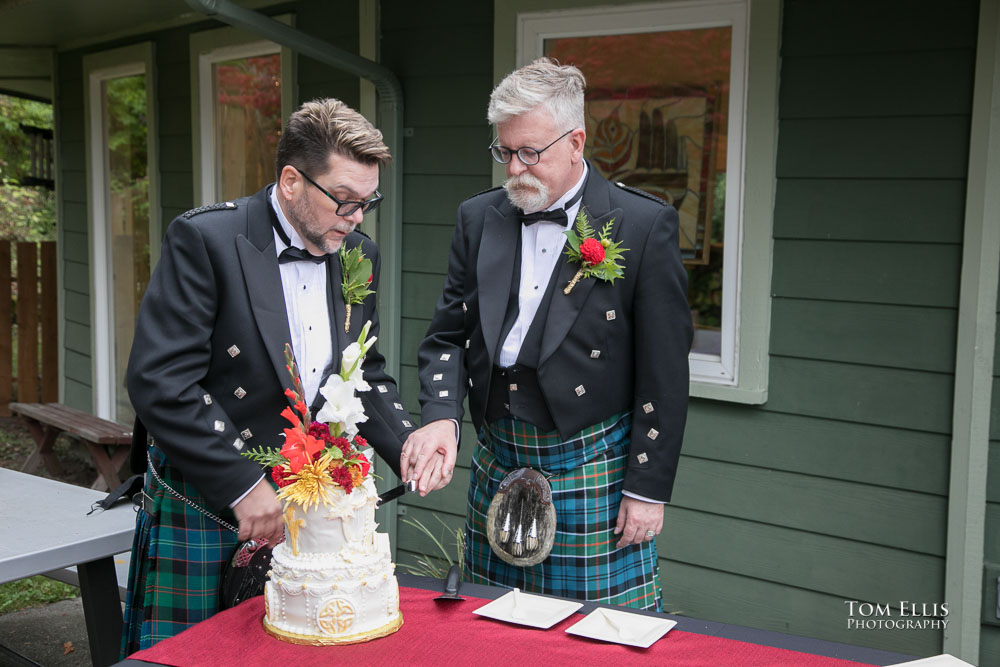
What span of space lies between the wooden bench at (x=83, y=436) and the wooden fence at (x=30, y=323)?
121cm

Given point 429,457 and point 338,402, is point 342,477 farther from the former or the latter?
point 429,457

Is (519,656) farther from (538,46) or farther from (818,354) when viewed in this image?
(538,46)

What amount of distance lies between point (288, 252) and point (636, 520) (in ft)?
3.44

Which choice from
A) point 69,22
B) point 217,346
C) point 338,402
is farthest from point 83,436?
point 338,402

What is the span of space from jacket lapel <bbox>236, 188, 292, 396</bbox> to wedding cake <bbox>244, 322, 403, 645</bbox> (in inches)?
11.6

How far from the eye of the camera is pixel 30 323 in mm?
7828

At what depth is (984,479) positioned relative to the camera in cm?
299

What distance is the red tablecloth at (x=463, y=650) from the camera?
5.46 feet

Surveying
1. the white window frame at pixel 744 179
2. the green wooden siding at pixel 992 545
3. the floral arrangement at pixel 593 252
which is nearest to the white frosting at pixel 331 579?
the floral arrangement at pixel 593 252

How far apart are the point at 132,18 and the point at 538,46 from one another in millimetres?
3020

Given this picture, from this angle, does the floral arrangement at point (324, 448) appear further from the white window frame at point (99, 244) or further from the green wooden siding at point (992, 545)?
the white window frame at point (99, 244)

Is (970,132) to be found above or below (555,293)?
above

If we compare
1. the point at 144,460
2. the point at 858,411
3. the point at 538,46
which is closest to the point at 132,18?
the point at 538,46

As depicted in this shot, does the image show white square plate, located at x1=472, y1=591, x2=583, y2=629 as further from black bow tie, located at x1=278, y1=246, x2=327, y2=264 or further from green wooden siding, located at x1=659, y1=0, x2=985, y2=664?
green wooden siding, located at x1=659, y1=0, x2=985, y2=664
